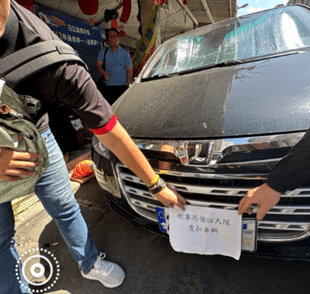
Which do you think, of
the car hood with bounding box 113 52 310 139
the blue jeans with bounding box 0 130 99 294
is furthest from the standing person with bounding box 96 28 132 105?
the blue jeans with bounding box 0 130 99 294

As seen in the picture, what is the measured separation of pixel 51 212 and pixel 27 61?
801mm

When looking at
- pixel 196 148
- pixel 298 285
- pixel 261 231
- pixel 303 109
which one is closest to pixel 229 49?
pixel 303 109

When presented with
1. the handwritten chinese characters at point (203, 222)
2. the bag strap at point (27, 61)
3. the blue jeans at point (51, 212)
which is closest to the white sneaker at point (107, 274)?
the blue jeans at point (51, 212)

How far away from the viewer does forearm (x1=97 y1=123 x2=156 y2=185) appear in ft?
3.02

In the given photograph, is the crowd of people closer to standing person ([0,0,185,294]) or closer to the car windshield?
standing person ([0,0,185,294])

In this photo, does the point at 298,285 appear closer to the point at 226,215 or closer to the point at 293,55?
the point at 226,215

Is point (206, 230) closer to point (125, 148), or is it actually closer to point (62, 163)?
point (125, 148)

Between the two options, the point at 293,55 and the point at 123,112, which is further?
the point at 123,112

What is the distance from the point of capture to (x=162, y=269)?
4.72ft

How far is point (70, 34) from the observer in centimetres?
505

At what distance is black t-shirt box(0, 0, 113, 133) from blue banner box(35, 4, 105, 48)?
4357 mm

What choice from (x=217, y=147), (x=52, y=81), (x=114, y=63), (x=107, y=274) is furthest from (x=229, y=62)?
(x=114, y=63)

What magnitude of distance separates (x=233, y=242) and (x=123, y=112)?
1046 mm

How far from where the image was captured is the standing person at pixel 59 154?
2.50 feet
